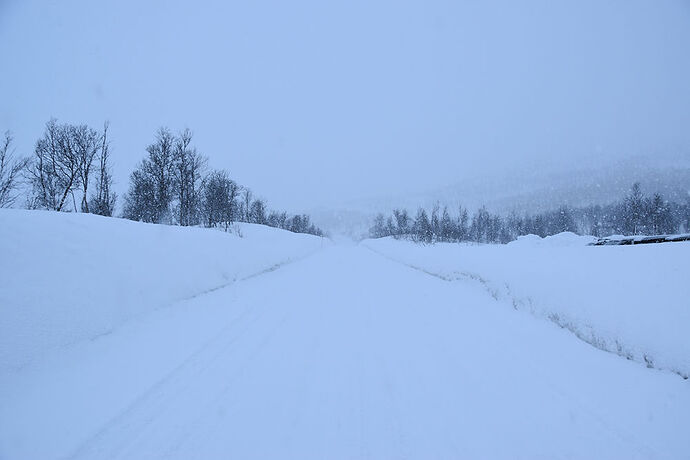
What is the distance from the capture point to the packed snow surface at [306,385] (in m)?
2.66

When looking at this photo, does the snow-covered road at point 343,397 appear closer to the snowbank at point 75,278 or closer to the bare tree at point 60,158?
the snowbank at point 75,278

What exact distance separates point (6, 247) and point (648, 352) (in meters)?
10.3

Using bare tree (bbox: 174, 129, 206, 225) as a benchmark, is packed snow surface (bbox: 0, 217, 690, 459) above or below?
below

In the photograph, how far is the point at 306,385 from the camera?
362 centimetres

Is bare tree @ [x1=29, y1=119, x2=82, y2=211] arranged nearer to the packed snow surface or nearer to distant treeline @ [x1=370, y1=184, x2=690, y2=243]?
the packed snow surface

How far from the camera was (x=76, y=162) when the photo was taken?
2698 centimetres

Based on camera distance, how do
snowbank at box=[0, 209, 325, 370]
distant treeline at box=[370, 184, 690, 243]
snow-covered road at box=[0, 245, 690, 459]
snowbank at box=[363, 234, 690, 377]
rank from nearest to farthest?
snow-covered road at box=[0, 245, 690, 459] → snowbank at box=[363, 234, 690, 377] → snowbank at box=[0, 209, 325, 370] → distant treeline at box=[370, 184, 690, 243]

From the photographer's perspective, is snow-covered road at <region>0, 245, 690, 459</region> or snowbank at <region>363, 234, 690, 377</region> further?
snowbank at <region>363, 234, 690, 377</region>


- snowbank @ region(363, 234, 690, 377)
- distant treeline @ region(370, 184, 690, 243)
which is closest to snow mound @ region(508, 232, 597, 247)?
distant treeline @ region(370, 184, 690, 243)

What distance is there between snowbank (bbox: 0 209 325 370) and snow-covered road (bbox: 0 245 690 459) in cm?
46

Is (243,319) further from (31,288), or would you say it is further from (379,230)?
(379,230)

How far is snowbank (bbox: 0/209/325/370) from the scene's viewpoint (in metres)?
4.51

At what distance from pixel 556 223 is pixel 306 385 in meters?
125

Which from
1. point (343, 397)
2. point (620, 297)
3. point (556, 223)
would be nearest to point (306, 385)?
point (343, 397)
